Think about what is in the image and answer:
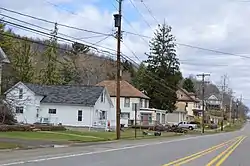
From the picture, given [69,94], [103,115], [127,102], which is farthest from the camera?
[127,102]

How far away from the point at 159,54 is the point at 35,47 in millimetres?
24482

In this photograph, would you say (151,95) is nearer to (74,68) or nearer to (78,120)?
(74,68)

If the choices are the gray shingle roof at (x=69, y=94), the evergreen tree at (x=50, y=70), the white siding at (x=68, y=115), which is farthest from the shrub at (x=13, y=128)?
the evergreen tree at (x=50, y=70)

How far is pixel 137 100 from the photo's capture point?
84.4 meters

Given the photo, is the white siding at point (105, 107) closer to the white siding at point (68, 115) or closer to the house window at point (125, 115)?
the white siding at point (68, 115)

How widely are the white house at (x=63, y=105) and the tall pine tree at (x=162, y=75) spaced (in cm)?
2990

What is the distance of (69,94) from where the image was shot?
62844 mm

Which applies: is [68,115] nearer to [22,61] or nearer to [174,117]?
[22,61]

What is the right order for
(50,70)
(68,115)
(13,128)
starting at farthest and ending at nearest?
(50,70)
(68,115)
(13,128)

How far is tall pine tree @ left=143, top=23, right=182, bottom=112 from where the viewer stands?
93.5 metres

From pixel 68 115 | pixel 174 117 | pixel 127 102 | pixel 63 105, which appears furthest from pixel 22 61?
pixel 174 117

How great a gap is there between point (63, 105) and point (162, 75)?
3686 cm

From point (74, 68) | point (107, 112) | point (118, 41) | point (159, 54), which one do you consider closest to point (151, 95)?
point (159, 54)

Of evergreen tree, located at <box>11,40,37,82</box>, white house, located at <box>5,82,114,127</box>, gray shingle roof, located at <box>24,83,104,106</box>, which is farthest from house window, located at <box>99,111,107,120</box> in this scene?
evergreen tree, located at <box>11,40,37,82</box>
